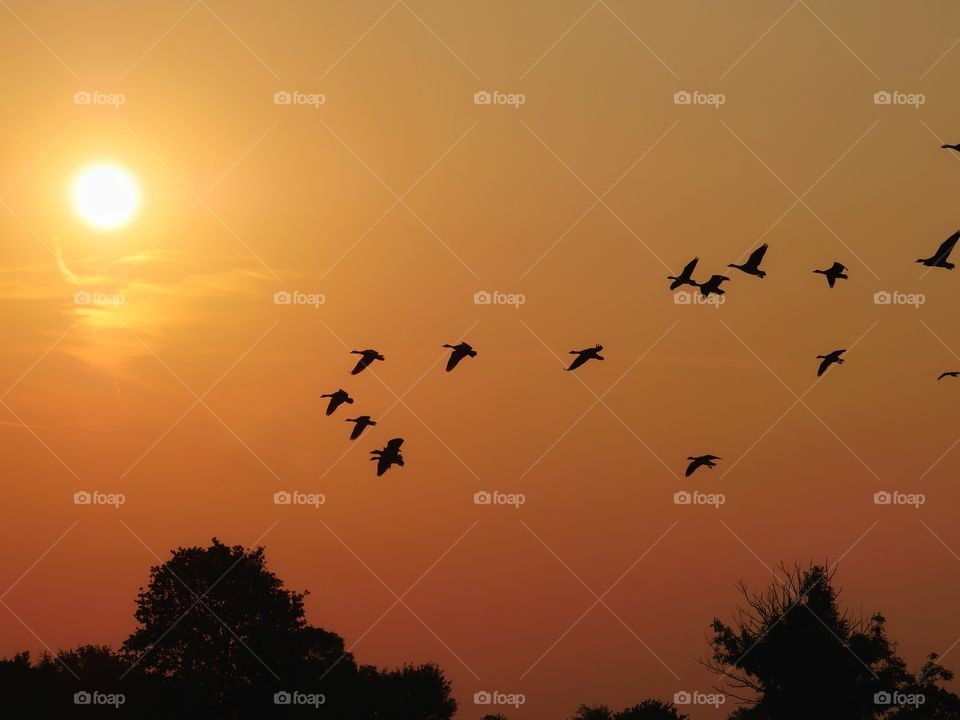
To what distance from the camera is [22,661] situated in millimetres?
93812

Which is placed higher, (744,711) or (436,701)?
(436,701)

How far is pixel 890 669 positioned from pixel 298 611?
34593 millimetres

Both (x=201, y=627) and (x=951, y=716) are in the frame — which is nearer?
(x=951, y=716)

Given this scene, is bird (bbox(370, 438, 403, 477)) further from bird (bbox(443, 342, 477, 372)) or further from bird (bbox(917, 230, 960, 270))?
bird (bbox(917, 230, 960, 270))

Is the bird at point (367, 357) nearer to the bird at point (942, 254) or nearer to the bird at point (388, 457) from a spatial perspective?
the bird at point (388, 457)

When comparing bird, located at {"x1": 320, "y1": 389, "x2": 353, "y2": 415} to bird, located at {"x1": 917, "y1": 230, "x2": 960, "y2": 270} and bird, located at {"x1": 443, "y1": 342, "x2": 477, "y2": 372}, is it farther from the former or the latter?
bird, located at {"x1": 917, "y1": 230, "x2": 960, "y2": 270}

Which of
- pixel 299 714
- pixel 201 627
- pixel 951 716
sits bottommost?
pixel 951 716

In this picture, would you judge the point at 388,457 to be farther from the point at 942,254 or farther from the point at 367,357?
the point at 942,254

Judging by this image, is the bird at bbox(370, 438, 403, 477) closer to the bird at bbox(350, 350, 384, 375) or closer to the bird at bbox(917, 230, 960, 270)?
the bird at bbox(350, 350, 384, 375)

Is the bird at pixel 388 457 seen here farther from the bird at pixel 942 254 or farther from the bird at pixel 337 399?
the bird at pixel 942 254

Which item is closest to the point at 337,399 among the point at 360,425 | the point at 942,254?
the point at 360,425

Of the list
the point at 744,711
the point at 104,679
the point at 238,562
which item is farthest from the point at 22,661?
the point at 744,711

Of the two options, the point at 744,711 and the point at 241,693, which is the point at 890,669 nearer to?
the point at 744,711

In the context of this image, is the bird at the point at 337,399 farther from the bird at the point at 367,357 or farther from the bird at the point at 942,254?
the bird at the point at 942,254
